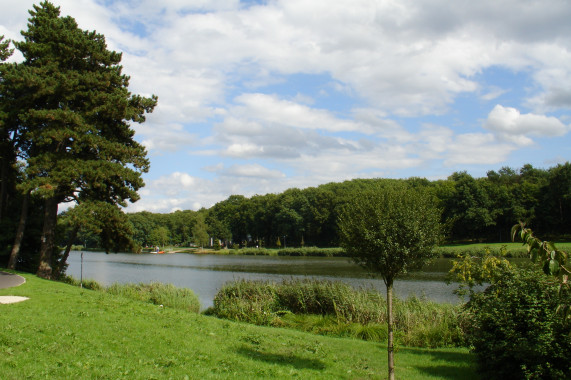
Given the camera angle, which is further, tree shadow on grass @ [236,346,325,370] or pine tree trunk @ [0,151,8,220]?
pine tree trunk @ [0,151,8,220]

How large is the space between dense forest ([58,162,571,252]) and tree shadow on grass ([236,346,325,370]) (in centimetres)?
2747

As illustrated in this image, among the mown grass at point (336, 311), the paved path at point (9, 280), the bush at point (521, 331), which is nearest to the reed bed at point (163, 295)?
the mown grass at point (336, 311)

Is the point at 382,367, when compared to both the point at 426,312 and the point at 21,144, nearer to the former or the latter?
the point at 426,312

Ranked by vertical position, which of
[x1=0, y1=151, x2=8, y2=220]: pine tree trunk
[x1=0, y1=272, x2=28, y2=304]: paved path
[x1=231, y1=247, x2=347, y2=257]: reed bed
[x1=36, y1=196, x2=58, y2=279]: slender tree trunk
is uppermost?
[x1=0, y1=151, x2=8, y2=220]: pine tree trunk

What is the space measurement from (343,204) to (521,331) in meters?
72.3

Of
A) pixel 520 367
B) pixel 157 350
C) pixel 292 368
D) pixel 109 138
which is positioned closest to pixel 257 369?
pixel 292 368

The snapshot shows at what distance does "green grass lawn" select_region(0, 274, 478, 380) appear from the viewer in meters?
7.32

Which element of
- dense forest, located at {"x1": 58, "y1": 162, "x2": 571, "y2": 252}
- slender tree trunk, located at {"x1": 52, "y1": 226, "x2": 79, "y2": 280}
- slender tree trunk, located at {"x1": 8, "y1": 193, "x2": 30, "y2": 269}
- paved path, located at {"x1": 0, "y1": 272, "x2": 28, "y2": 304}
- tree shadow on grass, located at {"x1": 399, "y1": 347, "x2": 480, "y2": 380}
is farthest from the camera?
dense forest, located at {"x1": 58, "y1": 162, "x2": 571, "y2": 252}

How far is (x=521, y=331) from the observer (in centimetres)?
802

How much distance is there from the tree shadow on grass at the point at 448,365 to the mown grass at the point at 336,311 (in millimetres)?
1380

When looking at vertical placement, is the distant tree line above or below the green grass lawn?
above

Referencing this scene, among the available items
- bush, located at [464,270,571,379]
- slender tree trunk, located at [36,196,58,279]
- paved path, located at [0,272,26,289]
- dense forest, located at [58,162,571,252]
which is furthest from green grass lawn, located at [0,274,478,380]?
dense forest, located at [58,162,571,252]

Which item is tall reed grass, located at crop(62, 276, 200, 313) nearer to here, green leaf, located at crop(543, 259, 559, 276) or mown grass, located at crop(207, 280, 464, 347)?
mown grass, located at crop(207, 280, 464, 347)

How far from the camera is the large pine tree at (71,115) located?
2114cm
